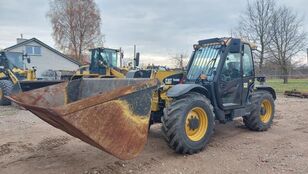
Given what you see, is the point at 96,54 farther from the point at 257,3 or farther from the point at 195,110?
the point at 257,3

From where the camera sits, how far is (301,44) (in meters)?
32.9

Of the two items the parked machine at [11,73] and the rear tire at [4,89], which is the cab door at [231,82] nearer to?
the parked machine at [11,73]

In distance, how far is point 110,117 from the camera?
410cm

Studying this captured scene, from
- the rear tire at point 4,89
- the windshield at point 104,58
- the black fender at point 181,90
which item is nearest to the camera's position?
the black fender at point 181,90

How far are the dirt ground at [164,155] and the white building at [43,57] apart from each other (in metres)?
27.6

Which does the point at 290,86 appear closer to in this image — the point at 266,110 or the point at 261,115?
the point at 266,110

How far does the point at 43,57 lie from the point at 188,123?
103 ft

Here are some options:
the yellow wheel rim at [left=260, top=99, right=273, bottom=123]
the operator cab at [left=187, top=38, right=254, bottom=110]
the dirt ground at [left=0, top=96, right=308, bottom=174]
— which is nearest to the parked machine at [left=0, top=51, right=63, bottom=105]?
the dirt ground at [left=0, top=96, right=308, bottom=174]

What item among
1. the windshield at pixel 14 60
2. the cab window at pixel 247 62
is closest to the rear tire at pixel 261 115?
the cab window at pixel 247 62

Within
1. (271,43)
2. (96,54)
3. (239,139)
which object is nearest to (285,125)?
(239,139)

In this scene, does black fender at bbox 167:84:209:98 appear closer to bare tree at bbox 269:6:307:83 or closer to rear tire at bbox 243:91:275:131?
rear tire at bbox 243:91:275:131

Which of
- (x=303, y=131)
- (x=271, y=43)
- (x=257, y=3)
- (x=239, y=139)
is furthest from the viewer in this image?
(x=257, y=3)

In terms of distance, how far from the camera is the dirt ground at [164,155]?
4.85m

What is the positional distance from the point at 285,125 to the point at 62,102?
214 inches
